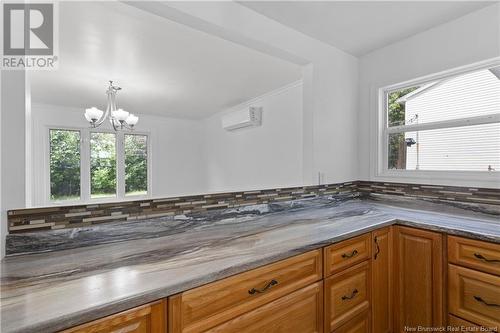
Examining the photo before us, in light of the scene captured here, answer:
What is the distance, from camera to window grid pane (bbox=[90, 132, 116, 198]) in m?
4.62

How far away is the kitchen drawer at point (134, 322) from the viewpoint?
680 mm

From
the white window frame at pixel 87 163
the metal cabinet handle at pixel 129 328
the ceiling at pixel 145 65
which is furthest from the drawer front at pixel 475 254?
the white window frame at pixel 87 163

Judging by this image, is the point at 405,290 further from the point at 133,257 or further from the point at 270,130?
the point at 270,130

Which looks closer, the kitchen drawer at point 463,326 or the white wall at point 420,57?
the kitchen drawer at point 463,326

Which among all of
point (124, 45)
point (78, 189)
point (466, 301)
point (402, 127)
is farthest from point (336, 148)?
point (78, 189)

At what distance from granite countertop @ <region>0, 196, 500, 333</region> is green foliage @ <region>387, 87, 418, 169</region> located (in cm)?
52

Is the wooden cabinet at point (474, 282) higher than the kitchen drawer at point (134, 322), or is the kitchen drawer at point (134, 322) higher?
the kitchen drawer at point (134, 322)

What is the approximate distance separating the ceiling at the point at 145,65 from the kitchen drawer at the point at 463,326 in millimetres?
2454

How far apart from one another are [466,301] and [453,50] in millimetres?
1729

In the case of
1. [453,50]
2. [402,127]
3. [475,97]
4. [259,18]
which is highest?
[259,18]

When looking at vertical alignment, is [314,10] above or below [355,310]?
above

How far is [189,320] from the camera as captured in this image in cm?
86

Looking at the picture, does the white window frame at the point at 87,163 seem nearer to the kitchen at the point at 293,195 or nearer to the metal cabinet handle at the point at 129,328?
the kitchen at the point at 293,195

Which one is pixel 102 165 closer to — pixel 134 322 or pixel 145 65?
pixel 145 65
